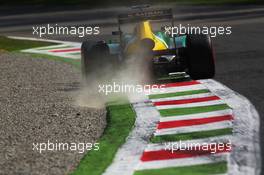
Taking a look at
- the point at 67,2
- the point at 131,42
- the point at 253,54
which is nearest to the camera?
the point at 131,42

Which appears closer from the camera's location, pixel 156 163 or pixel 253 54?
pixel 156 163

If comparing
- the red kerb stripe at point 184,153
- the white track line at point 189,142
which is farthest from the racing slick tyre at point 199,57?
the red kerb stripe at point 184,153

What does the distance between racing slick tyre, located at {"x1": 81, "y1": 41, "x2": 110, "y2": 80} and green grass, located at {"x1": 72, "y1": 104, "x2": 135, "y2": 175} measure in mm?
1711

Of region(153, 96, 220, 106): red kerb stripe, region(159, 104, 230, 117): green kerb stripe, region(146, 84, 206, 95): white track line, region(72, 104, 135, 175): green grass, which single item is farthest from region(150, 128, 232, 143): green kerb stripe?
region(146, 84, 206, 95): white track line

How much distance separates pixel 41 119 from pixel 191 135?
2568 mm

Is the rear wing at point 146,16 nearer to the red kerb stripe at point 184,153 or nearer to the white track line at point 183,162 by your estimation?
the red kerb stripe at point 184,153

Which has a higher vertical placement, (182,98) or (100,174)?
(182,98)

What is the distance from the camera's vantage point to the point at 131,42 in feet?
39.0

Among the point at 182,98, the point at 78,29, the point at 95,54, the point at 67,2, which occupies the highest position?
the point at 67,2

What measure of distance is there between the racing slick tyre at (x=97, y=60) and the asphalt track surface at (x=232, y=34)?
7.29ft

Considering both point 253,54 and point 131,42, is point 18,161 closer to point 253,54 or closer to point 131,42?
point 131,42

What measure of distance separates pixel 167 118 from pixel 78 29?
1906cm

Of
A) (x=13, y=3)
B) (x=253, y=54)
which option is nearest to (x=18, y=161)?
(x=253, y=54)

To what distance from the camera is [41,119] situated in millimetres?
9750
